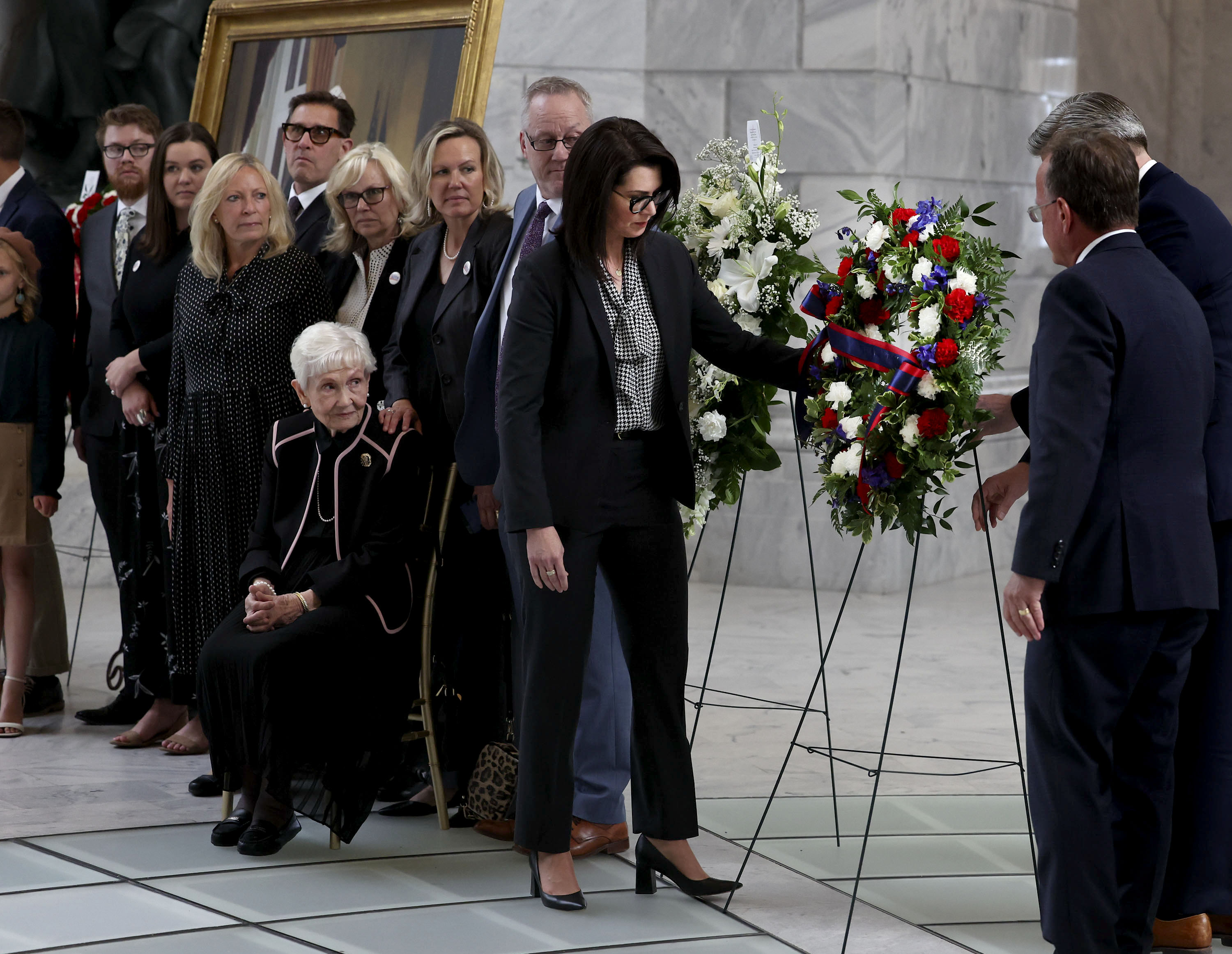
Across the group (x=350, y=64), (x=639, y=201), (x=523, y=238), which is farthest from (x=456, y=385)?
(x=350, y=64)

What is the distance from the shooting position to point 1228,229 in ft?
10.7

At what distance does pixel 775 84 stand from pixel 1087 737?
5285 millimetres

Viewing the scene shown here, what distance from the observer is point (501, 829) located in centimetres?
401

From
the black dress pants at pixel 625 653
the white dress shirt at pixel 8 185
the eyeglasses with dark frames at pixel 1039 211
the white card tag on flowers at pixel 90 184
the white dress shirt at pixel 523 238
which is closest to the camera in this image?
the eyeglasses with dark frames at pixel 1039 211

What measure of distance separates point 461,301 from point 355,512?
607mm

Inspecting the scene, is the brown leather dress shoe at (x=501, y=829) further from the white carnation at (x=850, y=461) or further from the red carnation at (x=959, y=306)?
the red carnation at (x=959, y=306)

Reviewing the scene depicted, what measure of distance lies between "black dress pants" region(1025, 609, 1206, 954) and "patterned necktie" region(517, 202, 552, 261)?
1594mm

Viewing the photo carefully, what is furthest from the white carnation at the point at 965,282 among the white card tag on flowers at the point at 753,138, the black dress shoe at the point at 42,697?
the black dress shoe at the point at 42,697

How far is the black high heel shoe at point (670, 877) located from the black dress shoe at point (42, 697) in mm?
2661

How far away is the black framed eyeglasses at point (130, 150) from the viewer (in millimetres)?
5332

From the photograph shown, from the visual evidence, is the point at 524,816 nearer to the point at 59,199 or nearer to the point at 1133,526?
the point at 1133,526

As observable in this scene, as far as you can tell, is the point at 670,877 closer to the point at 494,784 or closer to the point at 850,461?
the point at 494,784

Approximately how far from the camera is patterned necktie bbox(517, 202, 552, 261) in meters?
3.81

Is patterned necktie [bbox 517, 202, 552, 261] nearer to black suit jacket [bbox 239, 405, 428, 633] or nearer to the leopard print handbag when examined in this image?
black suit jacket [bbox 239, 405, 428, 633]
